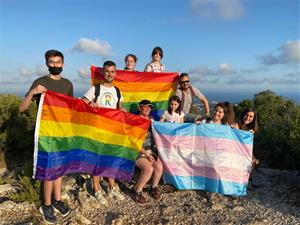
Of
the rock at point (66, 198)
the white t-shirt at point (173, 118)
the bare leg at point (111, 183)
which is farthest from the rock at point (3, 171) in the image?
the white t-shirt at point (173, 118)

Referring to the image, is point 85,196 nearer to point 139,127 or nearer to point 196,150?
point 139,127

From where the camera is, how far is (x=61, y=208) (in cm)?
625

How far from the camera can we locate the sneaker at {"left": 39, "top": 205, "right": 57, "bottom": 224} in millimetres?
5856

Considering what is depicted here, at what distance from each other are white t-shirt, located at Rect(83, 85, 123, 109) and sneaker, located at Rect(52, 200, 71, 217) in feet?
5.86

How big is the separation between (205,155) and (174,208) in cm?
116

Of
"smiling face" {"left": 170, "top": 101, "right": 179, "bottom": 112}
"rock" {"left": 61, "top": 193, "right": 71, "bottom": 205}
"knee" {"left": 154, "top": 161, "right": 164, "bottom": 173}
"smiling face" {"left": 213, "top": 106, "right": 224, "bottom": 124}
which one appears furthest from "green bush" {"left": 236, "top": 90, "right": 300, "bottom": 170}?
"rock" {"left": 61, "top": 193, "right": 71, "bottom": 205}

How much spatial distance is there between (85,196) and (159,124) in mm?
1844

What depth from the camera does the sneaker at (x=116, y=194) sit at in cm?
690

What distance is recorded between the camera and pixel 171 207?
6570 millimetres

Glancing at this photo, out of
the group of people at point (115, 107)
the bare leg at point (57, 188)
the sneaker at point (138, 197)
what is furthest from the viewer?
the sneaker at point (138, 197)

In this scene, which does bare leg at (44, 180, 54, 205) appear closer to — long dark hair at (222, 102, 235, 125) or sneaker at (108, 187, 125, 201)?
sneaker at (108, 187, 125, 201)

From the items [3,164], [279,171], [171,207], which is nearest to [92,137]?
[171,207]

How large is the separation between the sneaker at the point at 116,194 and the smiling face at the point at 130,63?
9.62 feet

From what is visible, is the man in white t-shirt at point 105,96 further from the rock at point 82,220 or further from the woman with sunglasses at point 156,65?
the woman with sunglasses at point 156,65
